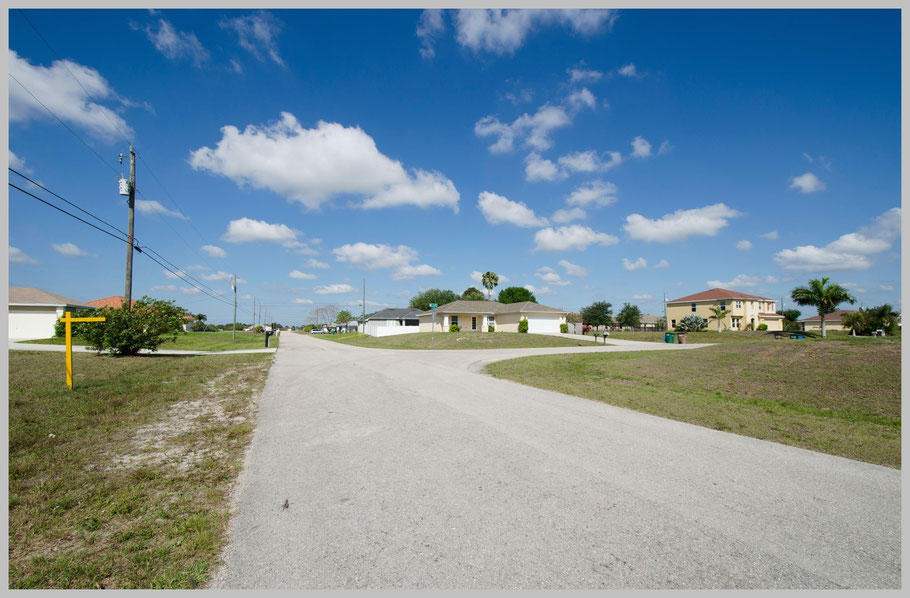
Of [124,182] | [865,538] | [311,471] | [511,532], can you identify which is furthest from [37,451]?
[124,182]

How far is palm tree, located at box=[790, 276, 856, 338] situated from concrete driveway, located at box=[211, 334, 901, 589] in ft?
142

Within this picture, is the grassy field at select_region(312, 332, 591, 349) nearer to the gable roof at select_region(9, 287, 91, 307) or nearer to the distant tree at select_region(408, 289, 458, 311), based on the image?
the gable roof at select_region(9, 287, 91, 307)

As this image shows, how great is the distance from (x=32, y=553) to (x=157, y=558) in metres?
0.98

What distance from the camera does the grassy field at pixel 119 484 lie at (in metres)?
2.80

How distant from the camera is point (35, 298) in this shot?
3519 centimetres

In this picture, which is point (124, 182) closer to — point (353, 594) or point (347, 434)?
point (347, 434)

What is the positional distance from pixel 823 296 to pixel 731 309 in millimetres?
11587

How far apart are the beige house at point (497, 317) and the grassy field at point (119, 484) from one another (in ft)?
130

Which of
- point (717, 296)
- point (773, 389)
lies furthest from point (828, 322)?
point (773, 389)

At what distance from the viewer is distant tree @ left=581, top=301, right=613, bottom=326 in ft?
192

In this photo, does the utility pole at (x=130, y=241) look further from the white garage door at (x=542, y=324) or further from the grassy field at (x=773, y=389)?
the white garage door at (x=542, y=324)

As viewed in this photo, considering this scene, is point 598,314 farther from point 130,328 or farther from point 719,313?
point 130,328

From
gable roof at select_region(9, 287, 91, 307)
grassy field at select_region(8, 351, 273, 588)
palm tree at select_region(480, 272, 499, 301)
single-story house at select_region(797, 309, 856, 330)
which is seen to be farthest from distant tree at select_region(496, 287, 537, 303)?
grassy field at select_region(8, 351, 273, 588)

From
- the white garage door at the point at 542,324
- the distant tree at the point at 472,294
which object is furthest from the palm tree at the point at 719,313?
the distant tree at the point at 472,294
